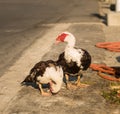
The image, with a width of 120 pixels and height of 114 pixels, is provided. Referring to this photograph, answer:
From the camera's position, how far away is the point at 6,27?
1736 centimetres

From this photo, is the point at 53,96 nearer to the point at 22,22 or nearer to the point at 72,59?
the point at 72,59

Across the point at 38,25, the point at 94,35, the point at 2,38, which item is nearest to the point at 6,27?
the point at 38,25

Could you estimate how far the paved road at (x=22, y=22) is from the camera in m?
12.5

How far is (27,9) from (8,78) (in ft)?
50.6

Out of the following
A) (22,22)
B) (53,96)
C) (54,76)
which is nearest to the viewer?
(54,76)

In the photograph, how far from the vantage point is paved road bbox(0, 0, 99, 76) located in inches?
490

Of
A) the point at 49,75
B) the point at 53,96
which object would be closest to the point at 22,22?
the point at 53,96

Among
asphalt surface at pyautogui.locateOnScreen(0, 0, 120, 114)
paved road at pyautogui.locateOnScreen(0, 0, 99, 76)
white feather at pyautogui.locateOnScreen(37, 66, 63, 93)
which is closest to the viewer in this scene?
asphalt surface at pyautogui.locateOnScreen(0, 0, 120, 114)

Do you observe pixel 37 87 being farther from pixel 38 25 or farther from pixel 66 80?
pixel 38 25

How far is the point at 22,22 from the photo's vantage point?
18.9m

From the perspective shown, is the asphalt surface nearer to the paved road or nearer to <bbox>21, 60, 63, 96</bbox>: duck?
<bbox>21, 60, 63, 96</bbox>: duck

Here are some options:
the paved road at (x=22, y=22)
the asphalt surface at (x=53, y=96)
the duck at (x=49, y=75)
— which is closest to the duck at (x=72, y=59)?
the duck at (x=49, y=75)

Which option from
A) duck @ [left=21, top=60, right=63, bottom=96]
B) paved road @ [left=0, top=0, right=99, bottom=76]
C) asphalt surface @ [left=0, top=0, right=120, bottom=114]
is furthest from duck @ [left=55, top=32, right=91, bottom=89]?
paved road @ [left=0, top=0, right=99, bottom=76]

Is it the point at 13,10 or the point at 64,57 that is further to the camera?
the point at 13,10
